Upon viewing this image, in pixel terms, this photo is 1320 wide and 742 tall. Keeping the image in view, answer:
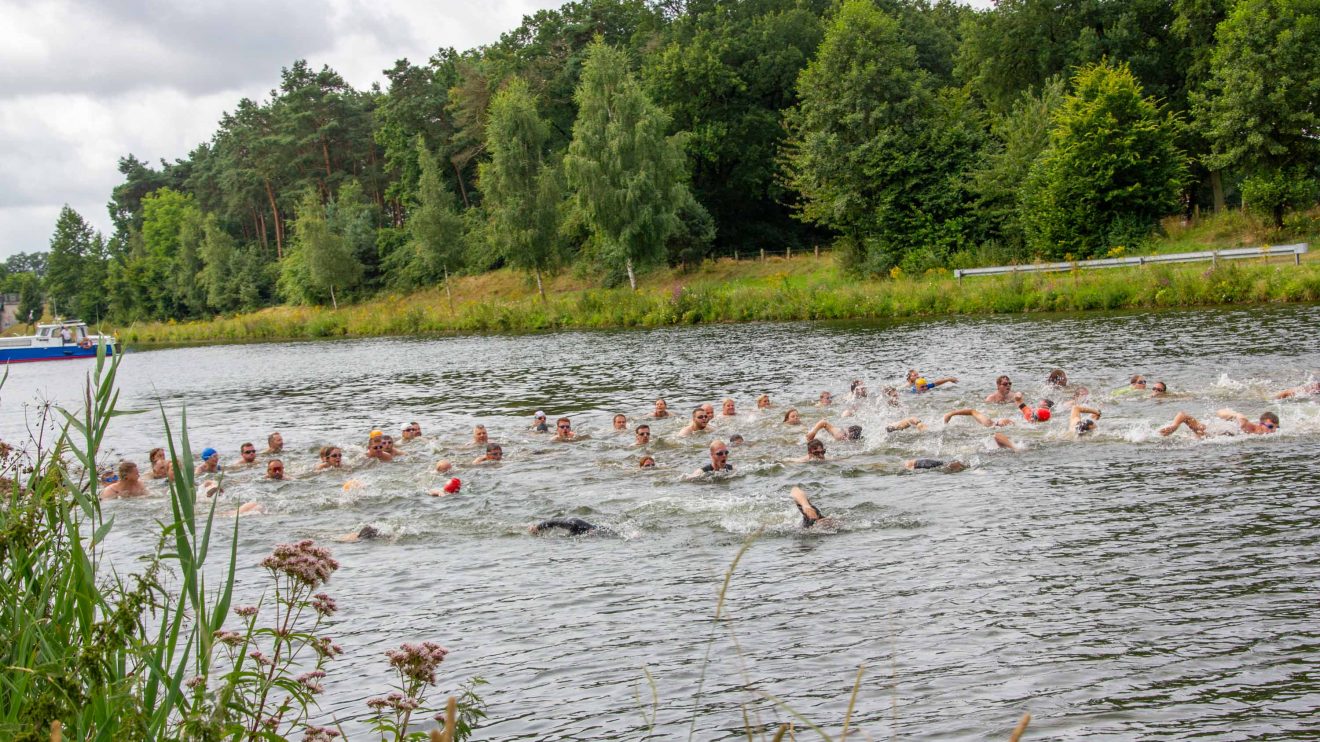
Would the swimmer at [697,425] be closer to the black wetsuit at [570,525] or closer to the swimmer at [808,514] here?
the black wetsuit at [570,525]

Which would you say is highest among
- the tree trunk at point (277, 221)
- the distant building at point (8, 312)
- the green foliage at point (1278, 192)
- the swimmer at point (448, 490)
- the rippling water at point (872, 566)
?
the tree trunk at point (277, 221)

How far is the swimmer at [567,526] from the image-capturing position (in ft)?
47.7

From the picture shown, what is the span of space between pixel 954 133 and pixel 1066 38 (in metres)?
12.8

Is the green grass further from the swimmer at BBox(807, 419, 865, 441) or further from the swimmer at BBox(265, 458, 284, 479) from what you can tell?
the swimmer at BBox(265, 458, 284, 479)

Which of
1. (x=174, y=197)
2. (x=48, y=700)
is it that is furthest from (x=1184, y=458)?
(x=174, y=197)

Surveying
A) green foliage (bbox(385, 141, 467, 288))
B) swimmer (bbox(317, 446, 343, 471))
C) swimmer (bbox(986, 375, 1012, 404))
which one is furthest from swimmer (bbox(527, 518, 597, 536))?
green foliage (bbox(385, 141, 467, 288))

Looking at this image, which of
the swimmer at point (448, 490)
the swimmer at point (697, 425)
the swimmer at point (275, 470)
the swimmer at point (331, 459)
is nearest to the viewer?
the swimmer at point (448, 490)

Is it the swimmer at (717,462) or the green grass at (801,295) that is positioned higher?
the green grass at (801,295)

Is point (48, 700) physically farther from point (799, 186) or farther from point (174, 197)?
point (174, 197)

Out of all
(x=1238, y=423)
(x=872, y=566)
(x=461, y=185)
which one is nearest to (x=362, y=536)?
(x=872, y=566)

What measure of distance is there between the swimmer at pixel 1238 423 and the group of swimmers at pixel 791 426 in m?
0.02

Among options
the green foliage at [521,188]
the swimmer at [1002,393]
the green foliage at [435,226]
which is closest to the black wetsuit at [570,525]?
the swimmer at [1002,393]

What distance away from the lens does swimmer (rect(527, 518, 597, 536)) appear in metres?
14.5

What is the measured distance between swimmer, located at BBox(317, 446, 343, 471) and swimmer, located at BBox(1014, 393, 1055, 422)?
42.1 feet
